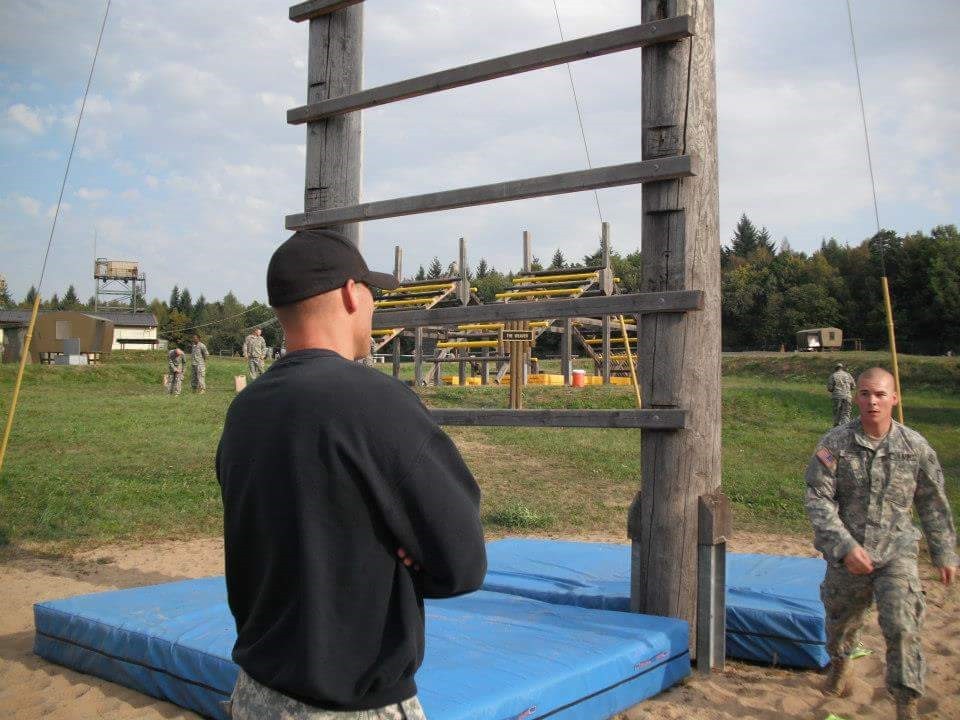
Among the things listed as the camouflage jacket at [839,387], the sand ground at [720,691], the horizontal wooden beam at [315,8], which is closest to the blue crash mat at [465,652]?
the sand ground at [720,691]

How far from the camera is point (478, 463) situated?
14484 millimetres

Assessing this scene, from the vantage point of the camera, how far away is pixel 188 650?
426cm

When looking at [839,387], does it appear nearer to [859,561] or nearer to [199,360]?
[859,561]

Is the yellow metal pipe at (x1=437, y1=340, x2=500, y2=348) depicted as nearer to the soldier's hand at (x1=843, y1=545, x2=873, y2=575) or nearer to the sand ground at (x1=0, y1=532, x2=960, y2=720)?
the sand ground at (x1=0, y1=532, x2=960, y2=720)

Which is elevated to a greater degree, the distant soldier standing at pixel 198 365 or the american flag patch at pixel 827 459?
the distant soldier standing at pixel 198 365

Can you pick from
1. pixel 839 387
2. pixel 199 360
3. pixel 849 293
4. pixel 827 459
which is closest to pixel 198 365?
pixel 199 360

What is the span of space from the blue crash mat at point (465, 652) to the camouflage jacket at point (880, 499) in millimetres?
981

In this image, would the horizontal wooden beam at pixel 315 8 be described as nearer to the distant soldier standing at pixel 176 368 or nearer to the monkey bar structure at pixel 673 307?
the monkey bar structure at pixel 673 307

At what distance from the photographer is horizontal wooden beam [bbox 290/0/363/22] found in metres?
5.57

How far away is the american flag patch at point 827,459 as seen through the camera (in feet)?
15.6

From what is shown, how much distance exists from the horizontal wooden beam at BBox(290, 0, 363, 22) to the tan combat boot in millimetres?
4974

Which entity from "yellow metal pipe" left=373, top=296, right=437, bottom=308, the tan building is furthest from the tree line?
"yellow metal pipe" left=373, top=296, right=437, bottom=308

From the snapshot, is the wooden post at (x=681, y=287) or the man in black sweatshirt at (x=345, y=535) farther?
the wooden post at (x=681, y=287)

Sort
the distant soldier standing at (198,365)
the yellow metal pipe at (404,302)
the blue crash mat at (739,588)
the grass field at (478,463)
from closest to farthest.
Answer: the blue crash mat at (739,588)
the grass field at (478,463)
the distant soldier standing at (198,365)
the yellow metal pipe at (404,302)
